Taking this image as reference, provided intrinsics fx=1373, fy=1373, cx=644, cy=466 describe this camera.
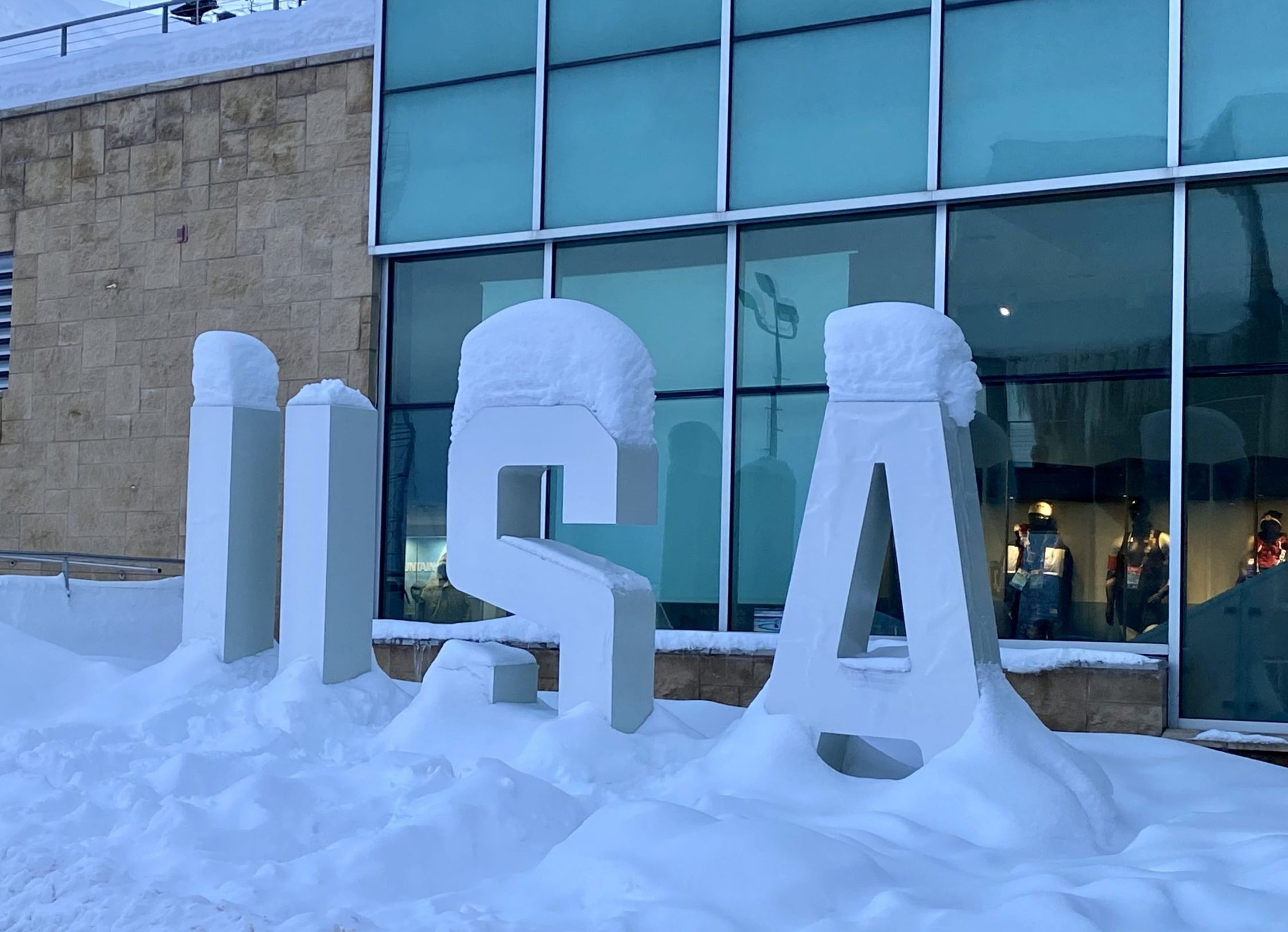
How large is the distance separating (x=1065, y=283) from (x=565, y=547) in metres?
5.04

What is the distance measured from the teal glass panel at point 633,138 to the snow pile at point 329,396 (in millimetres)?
4349

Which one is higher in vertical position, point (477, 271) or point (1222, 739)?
point (477, 271)

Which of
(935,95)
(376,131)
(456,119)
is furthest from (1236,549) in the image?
(376,131)

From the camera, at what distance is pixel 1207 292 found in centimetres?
1005

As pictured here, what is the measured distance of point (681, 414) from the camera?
11.8 meters

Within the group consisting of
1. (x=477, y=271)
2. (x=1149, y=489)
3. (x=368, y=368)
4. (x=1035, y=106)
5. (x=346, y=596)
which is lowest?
(x=346, y=596)

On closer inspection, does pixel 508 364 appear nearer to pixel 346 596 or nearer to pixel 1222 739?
pixel 346 596

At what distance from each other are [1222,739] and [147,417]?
1007 cm

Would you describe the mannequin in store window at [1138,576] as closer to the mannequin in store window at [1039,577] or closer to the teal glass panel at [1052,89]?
the mannequin in store window at [1039,577]

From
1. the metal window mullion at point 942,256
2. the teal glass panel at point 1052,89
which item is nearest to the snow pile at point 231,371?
the metal window mullion at point 942,256

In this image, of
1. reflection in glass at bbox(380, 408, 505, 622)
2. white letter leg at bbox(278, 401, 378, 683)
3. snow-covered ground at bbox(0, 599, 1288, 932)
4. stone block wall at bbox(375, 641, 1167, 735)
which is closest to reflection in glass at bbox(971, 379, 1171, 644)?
stone block wall at bbox(375, 641, 1167, 735)

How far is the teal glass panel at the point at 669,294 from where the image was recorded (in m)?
11.7

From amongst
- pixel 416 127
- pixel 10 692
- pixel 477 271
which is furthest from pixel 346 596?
pixel 416 127

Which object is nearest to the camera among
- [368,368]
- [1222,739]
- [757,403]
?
[1222,739]
